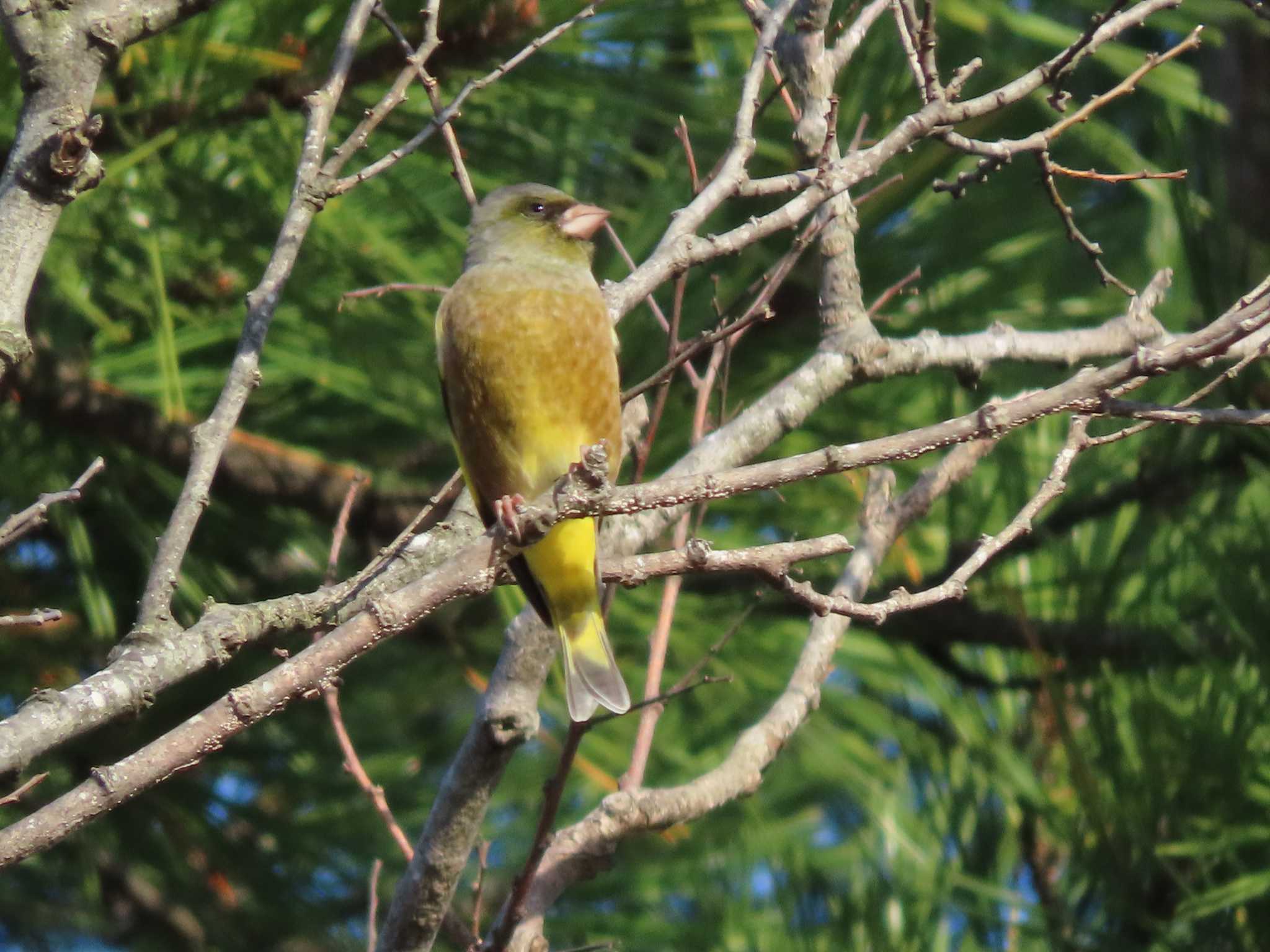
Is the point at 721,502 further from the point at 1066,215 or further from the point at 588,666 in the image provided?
the point at 1066,215

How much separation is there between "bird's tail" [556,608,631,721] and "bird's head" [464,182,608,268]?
78 centimetres

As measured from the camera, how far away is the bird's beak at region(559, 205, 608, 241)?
325 centimetres

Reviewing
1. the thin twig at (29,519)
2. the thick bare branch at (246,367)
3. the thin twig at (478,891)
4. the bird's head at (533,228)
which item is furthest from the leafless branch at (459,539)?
the bird's head at (533,228)

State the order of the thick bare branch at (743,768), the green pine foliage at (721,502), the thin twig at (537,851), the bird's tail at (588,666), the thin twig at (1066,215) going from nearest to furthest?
1. the thin twig at (537,851)
2. the thick bare branch at (743,768)
3. the thin twig at (1066,215)
4. the bird's tail at (588,666)
5. the green pine foliage at (721,502)

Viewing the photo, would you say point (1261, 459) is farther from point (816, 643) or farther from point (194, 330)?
point (194, 330)

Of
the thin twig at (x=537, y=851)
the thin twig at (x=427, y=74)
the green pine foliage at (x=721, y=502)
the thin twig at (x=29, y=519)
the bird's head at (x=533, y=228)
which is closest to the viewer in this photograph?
the thin twig at (x=29, y=519)

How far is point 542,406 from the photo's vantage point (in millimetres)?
2982

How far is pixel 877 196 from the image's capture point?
327cm

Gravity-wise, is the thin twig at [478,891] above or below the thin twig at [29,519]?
below

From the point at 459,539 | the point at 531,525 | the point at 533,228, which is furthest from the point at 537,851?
the point at 533,228

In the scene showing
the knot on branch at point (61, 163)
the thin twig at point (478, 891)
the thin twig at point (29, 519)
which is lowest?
the thin twig at point (478, 891)

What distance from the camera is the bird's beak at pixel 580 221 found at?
128 inches

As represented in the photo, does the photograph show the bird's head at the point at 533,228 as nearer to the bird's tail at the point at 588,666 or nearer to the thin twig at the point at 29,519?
the bird's tail at the point at 588,666

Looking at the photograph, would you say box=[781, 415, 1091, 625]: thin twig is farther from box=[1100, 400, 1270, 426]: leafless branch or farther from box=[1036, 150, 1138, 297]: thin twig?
box=[1036, 150, 1138, 297]: thin twig
